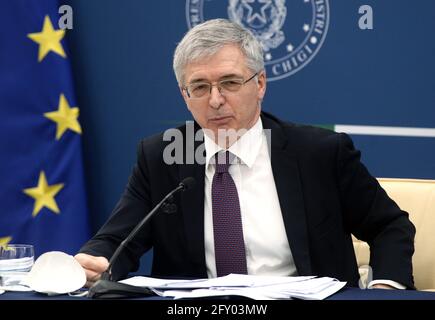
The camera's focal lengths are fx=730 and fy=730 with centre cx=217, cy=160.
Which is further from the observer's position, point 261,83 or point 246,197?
point 261,83

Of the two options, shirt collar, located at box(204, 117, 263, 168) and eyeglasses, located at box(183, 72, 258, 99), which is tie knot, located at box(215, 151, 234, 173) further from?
eyeglasses, located at box(183, 72, 258, 99)

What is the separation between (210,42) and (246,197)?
1.65 feet

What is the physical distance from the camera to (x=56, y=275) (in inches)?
70.7

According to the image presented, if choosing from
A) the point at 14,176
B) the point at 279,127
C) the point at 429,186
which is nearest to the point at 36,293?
the point at 279,127

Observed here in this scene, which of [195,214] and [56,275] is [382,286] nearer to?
[195,214]

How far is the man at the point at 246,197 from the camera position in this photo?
2.26 m

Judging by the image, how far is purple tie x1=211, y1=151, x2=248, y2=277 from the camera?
7.38 feet

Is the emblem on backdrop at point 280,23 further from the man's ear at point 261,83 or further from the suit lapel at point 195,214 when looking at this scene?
the suit lapel at point 195,214

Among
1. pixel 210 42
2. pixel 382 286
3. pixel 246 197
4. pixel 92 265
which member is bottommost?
pixel 382 286

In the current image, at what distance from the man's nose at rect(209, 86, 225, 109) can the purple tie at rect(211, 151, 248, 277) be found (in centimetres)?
22

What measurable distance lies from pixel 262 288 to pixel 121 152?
7.54 ft

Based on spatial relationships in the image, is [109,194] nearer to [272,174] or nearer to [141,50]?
[141,50]

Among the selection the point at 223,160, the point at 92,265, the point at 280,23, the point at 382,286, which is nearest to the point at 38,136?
the point at 280,23

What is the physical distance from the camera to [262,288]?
1.71 m
